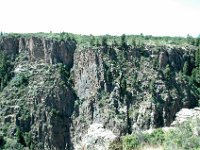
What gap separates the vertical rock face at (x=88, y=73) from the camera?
87188mm

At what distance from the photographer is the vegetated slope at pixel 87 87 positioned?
82.4 metres

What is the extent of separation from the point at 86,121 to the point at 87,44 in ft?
48.3

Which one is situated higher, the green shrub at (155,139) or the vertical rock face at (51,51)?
the vertical rock face at (51,51)

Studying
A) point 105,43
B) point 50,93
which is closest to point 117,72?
point 105,43

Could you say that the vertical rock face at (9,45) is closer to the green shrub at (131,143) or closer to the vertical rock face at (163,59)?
the vertical rock face at (163,59)

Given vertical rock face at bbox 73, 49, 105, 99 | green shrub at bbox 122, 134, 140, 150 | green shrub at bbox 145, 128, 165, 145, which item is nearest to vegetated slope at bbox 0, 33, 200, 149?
vertical rock face at bbox 73, 49, 105, 99

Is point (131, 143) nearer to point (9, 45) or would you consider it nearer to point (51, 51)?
point (51, 51)

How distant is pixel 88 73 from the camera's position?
89.2 m

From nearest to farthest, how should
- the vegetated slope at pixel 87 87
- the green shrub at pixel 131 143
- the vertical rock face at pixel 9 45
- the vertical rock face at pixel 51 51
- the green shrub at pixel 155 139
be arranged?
the green shrub at pixel 155 139 < the green shrub at pixel 131 143 < the vegetated slope at pixel 87 87 < the vertical rock face at pixel 51 51 < the vertical rock face at pixel 9 45

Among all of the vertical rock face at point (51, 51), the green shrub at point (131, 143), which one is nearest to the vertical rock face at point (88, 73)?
the vertical rock face at point (51, 51)

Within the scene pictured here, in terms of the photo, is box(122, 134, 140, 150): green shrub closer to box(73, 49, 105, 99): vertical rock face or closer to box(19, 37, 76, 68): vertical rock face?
box(73, 49, 105, 99): vertical rock face

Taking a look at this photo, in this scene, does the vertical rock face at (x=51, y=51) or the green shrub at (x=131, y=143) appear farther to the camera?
the vertical rock face at (x=51, y=51)

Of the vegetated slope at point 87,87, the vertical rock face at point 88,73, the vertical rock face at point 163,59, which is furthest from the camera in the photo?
the vertical rock face at point 163,59

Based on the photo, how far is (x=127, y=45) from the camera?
299 ft
